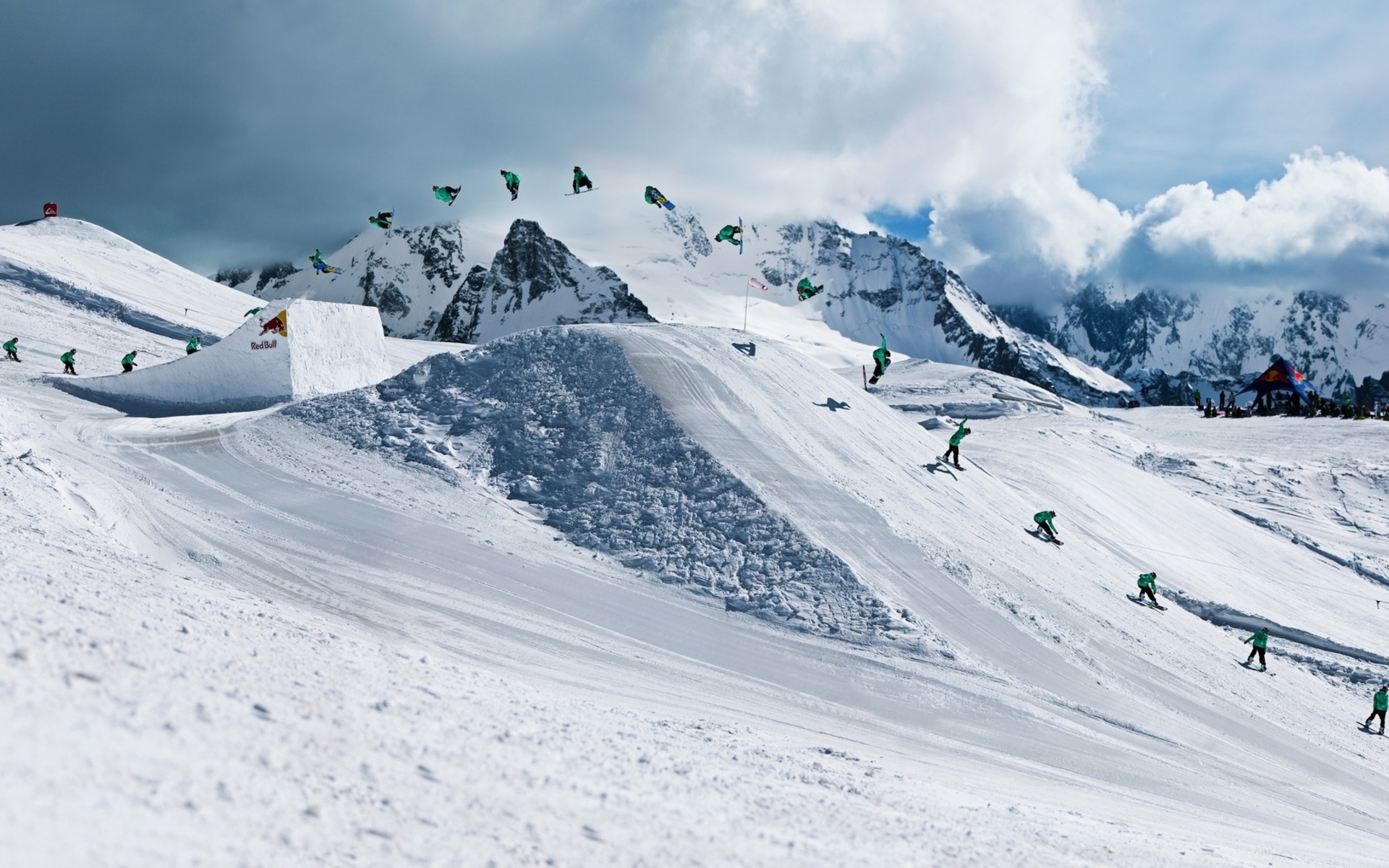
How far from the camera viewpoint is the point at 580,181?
982 inches

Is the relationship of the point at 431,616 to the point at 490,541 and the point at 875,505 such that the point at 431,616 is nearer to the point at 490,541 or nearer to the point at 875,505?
the point at 490,541

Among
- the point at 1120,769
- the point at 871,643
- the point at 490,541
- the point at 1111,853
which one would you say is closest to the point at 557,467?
the point at 490,541

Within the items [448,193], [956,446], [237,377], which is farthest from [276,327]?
[956,446]

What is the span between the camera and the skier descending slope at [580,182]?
24.8 m

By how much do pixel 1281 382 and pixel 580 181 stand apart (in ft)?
181

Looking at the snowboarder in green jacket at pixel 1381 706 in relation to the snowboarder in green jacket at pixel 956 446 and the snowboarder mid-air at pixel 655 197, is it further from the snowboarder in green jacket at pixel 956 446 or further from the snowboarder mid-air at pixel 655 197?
the snowboarder mid-air at pixel 655 197

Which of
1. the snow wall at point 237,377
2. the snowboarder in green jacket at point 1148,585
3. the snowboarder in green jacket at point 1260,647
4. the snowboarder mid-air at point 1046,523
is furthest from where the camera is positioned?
the snow wall at point 237,377

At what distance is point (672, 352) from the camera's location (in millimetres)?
24500

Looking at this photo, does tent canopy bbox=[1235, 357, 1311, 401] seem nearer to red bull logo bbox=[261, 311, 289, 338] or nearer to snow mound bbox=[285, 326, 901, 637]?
snow mound bbox=[285, 326, 901, 637]

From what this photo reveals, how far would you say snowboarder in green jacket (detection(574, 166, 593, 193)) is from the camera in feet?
81.4

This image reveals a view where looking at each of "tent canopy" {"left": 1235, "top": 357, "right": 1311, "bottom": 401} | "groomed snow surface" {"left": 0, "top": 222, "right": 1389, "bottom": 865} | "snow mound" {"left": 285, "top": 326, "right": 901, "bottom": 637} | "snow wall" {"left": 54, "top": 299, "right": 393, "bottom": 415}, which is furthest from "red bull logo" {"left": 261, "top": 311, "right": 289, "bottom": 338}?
"tent canopy" {"left": 1235, "top": 357, "right": 1311, "bottom": 401}

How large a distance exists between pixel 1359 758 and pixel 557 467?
1582 cm

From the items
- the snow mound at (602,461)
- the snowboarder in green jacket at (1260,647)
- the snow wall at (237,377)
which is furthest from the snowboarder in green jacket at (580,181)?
the snowboarder in green jacket at (1260,647)

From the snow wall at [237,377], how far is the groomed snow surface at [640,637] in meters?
1.89
